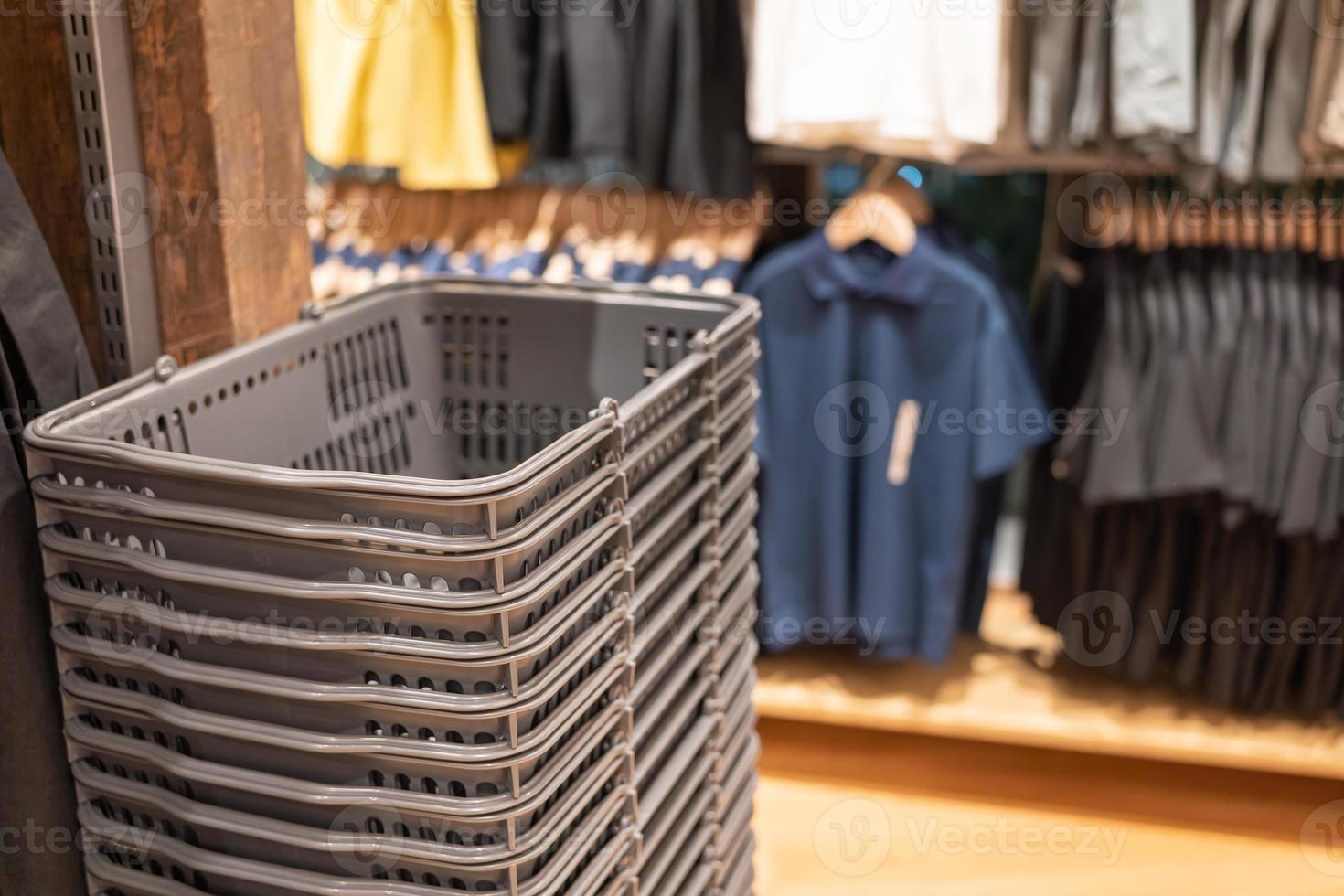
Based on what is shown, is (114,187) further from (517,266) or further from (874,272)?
(874,272)

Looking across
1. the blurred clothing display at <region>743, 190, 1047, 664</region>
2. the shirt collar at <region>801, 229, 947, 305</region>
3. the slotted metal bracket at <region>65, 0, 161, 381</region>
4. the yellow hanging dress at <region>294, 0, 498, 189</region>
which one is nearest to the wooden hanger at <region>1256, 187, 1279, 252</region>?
the blurred clothing display at <region>743, 190, 1047, 664</region>

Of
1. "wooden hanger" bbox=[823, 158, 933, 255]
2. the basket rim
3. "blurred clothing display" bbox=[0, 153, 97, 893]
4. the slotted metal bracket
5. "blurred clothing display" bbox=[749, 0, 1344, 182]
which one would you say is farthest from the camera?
"wooden hanger" bbox=[823, 158, 933, 255]

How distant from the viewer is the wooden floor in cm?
206

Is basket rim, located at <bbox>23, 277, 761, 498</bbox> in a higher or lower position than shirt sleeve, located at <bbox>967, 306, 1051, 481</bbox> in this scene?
higher

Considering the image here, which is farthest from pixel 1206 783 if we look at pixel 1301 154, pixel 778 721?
pixel 1301 154

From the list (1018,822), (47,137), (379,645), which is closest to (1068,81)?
(1018,822)

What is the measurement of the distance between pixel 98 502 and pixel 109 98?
0.43m

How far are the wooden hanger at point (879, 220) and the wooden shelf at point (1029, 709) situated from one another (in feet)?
2.68

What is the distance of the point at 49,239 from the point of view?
1117 mm

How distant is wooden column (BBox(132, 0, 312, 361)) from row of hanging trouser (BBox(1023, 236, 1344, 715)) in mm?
1407

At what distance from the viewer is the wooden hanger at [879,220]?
7.10 ft

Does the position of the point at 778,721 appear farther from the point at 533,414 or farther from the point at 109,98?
the point at 109,98

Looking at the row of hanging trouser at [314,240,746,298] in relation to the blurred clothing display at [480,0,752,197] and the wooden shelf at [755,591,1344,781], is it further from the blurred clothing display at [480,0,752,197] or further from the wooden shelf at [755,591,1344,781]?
the wooden shelf at [755,591,1344,781]

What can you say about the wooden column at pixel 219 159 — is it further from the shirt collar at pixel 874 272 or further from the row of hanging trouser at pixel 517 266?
the shirt collar at pixel 874 272
